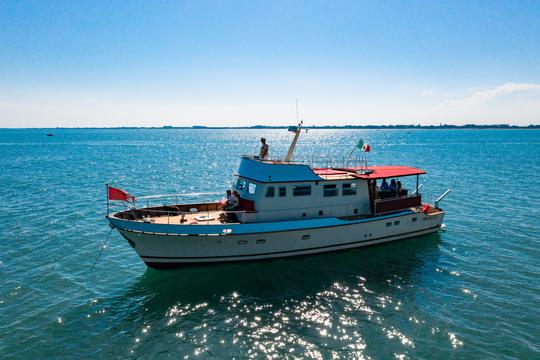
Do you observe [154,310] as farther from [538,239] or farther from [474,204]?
[474,204]

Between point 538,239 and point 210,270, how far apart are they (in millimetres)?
19184

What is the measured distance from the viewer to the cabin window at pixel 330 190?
1886cm

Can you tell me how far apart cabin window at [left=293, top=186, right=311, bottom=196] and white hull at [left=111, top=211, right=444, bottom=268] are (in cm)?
191

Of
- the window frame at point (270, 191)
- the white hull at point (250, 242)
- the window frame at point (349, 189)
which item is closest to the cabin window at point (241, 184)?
the window frame at point (270, 191)

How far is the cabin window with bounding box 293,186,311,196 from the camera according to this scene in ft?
59.7

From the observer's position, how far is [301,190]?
721 inches

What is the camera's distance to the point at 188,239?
51.8 feet

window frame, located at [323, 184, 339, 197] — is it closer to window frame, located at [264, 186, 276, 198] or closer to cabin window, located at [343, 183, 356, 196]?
cabin window, located at [343, 183, 356, 196]

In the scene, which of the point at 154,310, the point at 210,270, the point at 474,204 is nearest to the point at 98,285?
the point at 154,310

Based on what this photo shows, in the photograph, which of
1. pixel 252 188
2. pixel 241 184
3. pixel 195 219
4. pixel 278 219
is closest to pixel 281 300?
pixel 278 219

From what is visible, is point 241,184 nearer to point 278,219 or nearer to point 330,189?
point 278,219

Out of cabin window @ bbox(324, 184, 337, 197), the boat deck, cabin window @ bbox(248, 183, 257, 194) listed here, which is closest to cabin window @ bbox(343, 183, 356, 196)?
cabin window @ bbox(324, 184, 337, 197)

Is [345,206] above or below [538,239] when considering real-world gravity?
above

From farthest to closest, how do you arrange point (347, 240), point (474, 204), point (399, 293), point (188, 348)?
point (474, 204) < point (347, 240) < point (399, 293) < point (188, 348)
